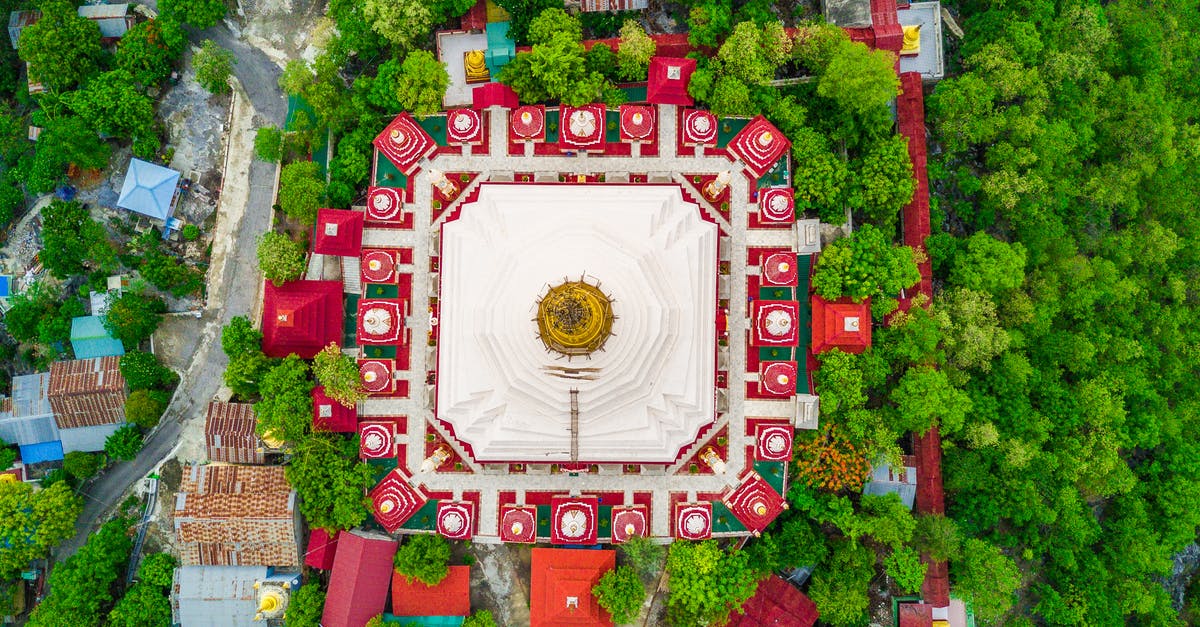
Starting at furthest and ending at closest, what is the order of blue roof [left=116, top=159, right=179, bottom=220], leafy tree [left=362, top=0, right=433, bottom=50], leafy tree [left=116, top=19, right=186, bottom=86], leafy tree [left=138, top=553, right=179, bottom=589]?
leafy tree [left=116, top=19, right=186, bottom=86] → blue roof [left=116, top=159, right=179, bottom=220] → leafy tree [left=138, top=553, right=179, bottom=589] → leafy tree [left=362, top=0, right=433, bottom=50]

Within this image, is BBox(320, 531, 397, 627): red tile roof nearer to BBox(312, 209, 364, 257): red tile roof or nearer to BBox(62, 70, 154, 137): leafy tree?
BBox(312, 209, 364, 257): red tile roof

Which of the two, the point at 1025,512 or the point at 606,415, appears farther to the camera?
the point at 1025,512

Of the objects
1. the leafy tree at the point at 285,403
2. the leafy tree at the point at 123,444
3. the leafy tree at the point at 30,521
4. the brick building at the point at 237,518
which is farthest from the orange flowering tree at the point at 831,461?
the leafy tree at the point at 30,521

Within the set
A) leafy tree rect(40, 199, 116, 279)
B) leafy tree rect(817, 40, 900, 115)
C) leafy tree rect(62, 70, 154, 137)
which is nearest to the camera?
leafy tree rect(817, 40, 900, 115)

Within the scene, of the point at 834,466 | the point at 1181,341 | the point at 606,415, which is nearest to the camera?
the point at 606,415

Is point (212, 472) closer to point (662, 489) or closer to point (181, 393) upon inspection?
point (181, 393)

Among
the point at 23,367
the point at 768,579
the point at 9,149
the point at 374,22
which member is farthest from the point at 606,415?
the point at 9,149

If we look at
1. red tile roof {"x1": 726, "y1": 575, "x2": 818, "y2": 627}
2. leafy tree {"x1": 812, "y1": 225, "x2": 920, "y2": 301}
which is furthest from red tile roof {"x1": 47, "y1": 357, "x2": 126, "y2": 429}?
leafy tree {"x1": 812, "y1": 225, "x2": 920, "y2": 301}
